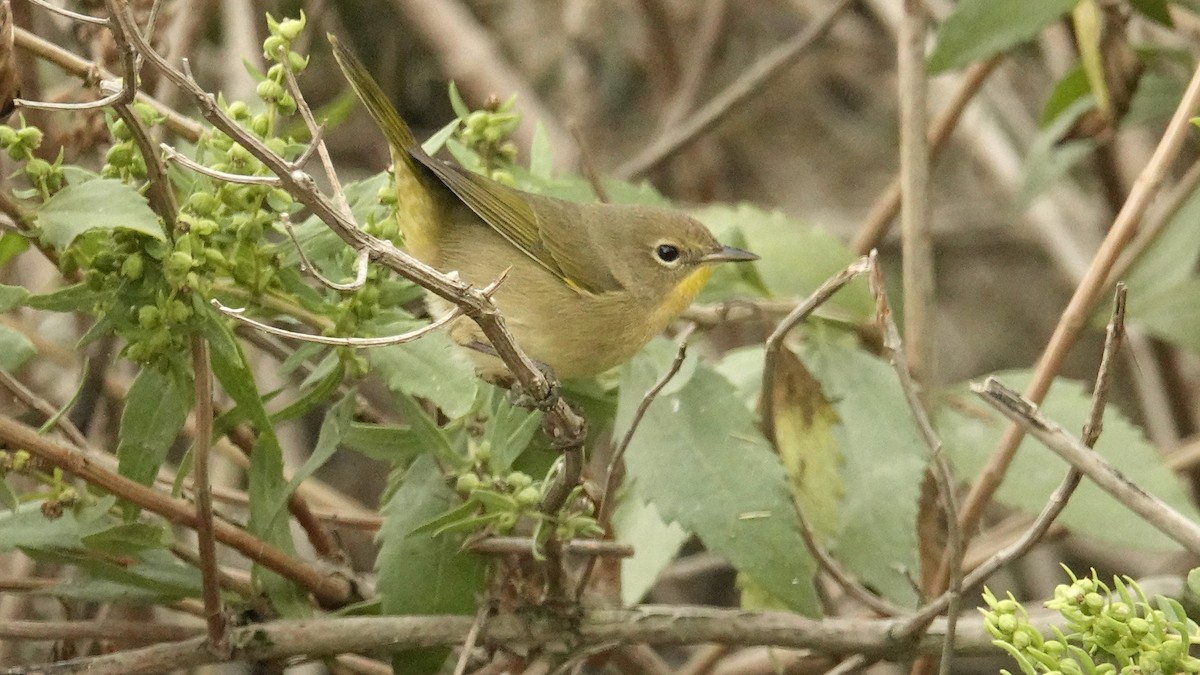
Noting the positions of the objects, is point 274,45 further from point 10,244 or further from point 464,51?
point 464,51

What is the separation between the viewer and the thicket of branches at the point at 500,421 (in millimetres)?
1545

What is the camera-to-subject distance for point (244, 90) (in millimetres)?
3402

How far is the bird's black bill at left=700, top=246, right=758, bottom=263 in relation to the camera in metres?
2.57

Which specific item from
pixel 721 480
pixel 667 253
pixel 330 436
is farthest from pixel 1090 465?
pixel 667 253

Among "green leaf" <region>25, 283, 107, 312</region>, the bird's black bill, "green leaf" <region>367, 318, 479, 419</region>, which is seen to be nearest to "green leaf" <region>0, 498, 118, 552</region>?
"green leaf" <region>25, 283, 107, 312</region>

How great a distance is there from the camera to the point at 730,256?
8.56ft

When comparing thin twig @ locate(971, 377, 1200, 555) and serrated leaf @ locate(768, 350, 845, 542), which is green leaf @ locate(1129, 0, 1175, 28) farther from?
thin twig @ locate(971, 377, 1200, 555)

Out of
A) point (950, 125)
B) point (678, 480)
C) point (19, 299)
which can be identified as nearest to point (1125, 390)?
point (950, 125)

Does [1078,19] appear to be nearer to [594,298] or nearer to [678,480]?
[594,298]

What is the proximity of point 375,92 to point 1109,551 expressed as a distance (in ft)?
9.23

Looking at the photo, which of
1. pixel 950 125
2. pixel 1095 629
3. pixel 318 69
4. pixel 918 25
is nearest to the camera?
pixel 1095 629

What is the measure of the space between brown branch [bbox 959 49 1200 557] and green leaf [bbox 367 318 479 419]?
88 cm

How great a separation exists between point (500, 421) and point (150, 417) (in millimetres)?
476

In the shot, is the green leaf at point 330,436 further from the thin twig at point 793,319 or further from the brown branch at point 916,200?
the brown branch at point 916,200
